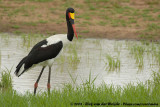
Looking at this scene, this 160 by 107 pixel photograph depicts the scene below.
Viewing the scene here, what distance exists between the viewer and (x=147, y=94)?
6488 millimetres

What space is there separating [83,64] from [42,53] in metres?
3.38

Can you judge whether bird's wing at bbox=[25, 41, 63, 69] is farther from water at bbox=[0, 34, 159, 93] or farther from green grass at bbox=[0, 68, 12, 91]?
green grass at bbox=[0, 68, 12, 91]

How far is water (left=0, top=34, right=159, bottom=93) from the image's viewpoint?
28.8 feet

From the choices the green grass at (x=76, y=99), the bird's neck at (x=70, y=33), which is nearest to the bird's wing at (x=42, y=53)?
the bird's neck at (x=70, y=33)

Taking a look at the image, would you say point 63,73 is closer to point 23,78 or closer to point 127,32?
point 23,78

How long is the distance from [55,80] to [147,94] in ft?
9.11

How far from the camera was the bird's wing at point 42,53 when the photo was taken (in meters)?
7.15

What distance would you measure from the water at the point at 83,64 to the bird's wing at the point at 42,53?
640 mm

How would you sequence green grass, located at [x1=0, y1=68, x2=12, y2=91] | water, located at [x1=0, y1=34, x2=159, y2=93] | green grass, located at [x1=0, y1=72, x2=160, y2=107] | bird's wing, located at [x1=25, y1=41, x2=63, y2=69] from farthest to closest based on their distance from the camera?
1. water, located at [x1=0, y1=34, x2=159, y2=93]
2. green grass, located at [x1=0, y1=68, x2=12, y2=91]
3. bird's wing, located at [x1=25, y1=41, x2=63, y2=69]
4. green grass, located at [x1=0, y1=72, x2=160, y2=107]

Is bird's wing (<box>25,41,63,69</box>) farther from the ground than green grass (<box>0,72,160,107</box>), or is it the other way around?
bird's wing (<box>25,41,63,69</box>)

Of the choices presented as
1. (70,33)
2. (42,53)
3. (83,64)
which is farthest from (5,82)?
(83,64)

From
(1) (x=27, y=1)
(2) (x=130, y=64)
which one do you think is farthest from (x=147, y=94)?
(1) (x=27, y=1)

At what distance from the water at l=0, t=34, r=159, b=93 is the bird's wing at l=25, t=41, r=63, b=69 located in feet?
2.10

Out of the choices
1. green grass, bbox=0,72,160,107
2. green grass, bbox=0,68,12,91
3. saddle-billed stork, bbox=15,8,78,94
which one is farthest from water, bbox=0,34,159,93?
green grass, bbox=0,72,160,107
